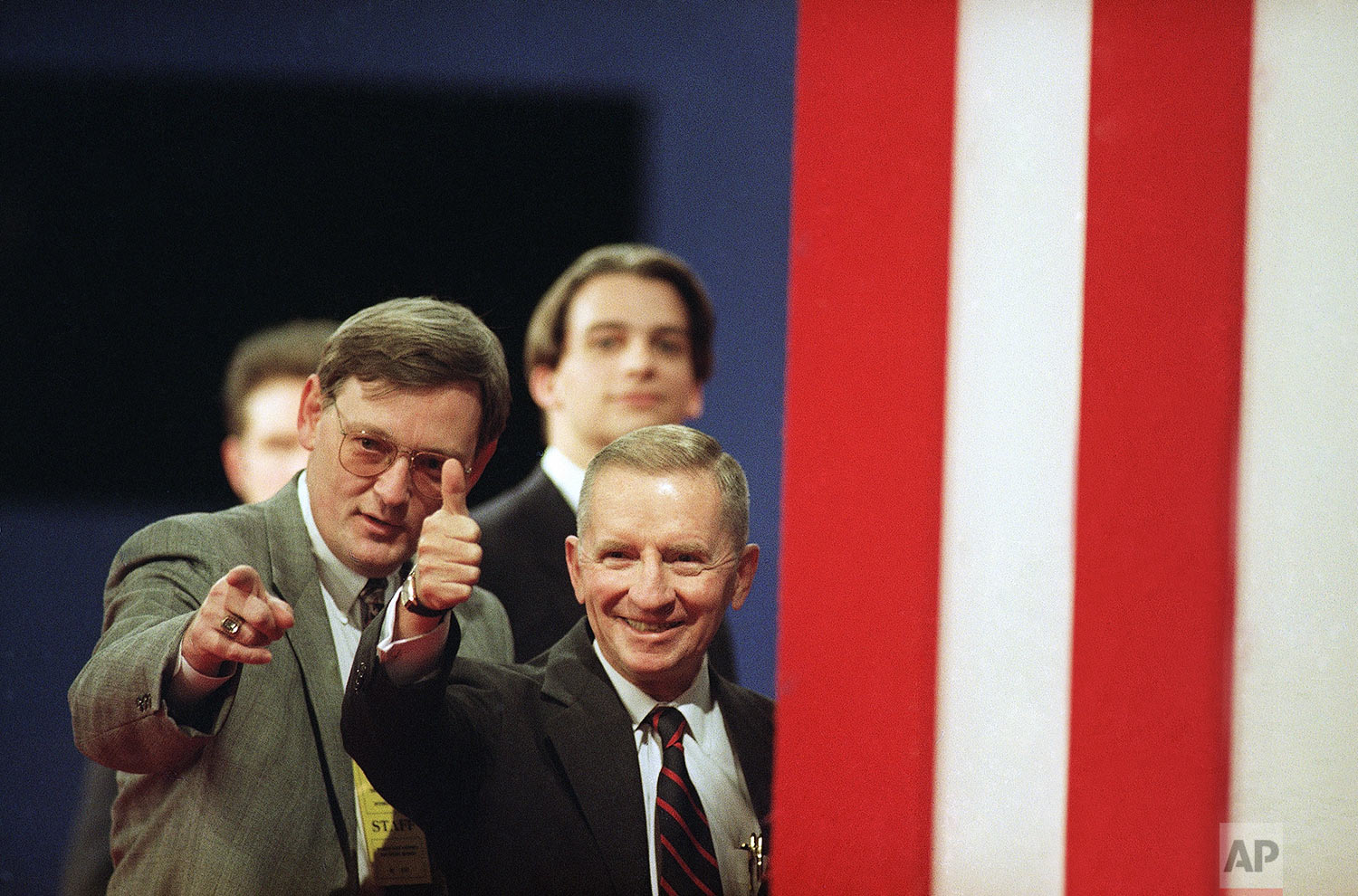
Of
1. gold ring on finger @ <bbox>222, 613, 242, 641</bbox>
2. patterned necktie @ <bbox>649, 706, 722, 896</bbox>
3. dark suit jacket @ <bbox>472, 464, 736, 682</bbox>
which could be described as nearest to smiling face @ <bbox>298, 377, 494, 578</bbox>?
dark suit jacket @ <bbox>472, 464, 736, 682</bbox>

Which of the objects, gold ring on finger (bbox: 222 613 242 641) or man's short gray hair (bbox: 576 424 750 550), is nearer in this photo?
gold ring on finger (bbox: 222 613 242 641)

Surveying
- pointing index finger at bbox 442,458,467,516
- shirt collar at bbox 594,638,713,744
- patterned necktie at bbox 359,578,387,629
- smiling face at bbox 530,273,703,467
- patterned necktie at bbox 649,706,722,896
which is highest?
smiling face at bbox 530,273,703,467

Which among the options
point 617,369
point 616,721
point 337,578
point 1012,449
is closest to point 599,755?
point 616,721

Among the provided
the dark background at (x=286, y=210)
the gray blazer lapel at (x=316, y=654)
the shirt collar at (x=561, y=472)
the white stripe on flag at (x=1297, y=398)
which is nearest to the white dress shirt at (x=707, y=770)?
the dark background at (x=286, y=210)

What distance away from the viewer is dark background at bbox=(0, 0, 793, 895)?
1527 mm

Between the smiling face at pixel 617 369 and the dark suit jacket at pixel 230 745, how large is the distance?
347mm

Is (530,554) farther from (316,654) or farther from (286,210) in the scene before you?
(286,210)

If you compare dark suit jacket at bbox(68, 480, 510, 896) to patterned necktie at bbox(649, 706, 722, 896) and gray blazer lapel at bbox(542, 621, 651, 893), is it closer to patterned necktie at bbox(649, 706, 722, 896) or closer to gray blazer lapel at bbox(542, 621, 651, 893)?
gray blazer lapel at bbox(542, 621, 651, 893)

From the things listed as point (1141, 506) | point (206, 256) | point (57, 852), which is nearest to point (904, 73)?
point (1141, 506)

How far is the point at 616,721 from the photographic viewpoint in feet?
4.61

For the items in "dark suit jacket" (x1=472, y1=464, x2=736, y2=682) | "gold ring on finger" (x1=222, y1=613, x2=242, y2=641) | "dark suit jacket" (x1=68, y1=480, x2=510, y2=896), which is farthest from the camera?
"dark suit jacket" (x1=472, y1=464, x2=736, y2=682)

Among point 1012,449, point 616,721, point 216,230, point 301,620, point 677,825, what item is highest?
point 216,230

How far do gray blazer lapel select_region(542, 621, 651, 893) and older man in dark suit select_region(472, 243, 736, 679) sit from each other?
8 cm

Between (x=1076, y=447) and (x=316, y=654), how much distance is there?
3.31 ft
